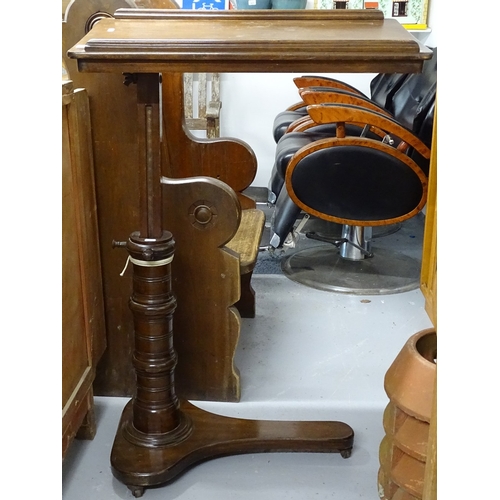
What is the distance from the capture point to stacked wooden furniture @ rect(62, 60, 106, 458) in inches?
52.8

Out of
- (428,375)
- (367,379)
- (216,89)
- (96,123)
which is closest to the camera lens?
(428,375)

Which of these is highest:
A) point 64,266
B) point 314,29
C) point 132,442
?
point 314,29

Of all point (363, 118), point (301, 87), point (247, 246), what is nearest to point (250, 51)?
point (247, 246)

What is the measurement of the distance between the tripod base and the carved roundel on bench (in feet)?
1.52

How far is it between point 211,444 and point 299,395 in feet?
1.38

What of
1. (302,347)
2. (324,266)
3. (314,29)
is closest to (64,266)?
(314,29)

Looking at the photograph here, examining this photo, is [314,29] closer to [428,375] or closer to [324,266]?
[428,375]

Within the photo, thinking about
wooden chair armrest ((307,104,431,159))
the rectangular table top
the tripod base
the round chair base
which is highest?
the rectangular table top

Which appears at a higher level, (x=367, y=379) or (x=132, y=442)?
(x=132, y=442)

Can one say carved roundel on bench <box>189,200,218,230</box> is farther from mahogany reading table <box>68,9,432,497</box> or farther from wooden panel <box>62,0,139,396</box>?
wooden panel <box>62,0,139,396</box>

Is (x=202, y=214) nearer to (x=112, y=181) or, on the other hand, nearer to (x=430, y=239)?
(x=112, y=181)

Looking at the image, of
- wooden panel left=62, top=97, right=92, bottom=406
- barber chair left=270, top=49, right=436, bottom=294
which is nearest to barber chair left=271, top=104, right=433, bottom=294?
barber chair left=270, top=49, right=436, bottom=294
